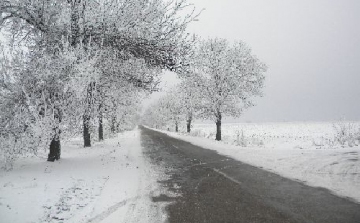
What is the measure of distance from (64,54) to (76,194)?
15.0 ft

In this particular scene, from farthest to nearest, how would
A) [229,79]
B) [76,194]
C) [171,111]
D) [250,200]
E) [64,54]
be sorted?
[171,111]
[229,79]
[64,54]
[76,194]
[250,200]

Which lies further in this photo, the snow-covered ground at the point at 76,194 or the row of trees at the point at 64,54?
the row of trees at the point at 64,54

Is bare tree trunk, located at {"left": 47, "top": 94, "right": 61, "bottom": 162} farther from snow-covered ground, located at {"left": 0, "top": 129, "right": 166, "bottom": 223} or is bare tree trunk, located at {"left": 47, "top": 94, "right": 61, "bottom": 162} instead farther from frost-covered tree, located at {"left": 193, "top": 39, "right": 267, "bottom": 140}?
frost-covered tree, located at {"left": 193, "top": 39, "right": 267, "bottom": 140}

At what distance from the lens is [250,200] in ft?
22.5

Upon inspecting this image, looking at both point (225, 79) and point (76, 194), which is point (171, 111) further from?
point (76, 194)

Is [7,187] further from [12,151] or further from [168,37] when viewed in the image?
[168,37]

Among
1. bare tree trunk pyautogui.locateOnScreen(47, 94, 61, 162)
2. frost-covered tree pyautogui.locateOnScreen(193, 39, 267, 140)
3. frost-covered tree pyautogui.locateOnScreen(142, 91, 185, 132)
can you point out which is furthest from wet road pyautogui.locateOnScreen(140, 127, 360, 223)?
frost-covered tree pyautogui.locateOnScreen(142, 91, 185, 132)

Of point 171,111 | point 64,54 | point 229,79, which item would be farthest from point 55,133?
point 171,111

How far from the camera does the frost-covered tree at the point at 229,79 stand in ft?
90.0

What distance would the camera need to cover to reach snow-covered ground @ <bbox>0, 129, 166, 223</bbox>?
6.18 meters

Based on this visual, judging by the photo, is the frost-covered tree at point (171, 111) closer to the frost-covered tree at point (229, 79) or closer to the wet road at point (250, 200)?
the frost-covered tree at point (229, 79)

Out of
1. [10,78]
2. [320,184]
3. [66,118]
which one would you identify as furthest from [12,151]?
[320,184]

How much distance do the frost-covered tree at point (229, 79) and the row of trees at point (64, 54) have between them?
14674 mm

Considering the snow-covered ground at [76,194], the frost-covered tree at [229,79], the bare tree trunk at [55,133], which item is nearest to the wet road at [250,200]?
the snow-covered ground at [76,194]
